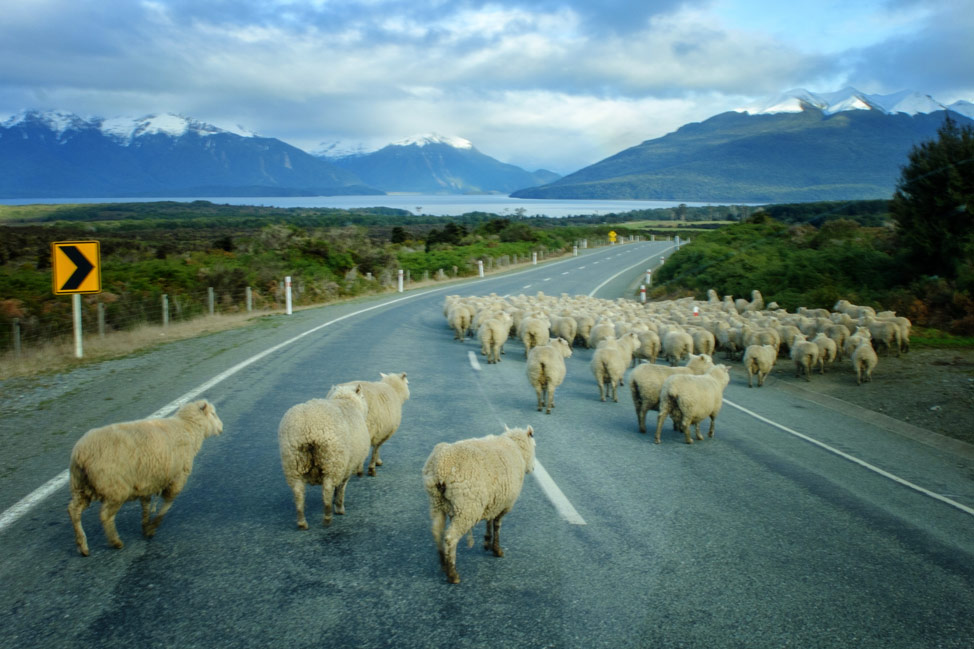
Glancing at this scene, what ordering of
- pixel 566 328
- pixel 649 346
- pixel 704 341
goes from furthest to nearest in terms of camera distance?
1. pixel 566 328
2. pixel 704 341
3. pixel 649 346

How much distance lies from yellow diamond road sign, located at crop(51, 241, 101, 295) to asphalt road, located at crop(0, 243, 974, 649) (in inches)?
200

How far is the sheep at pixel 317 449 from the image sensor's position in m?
5.10

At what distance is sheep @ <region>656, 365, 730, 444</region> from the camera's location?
28.0 feet

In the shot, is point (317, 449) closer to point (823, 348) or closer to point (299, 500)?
point (299, 500)

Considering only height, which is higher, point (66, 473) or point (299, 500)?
point (299, 500)

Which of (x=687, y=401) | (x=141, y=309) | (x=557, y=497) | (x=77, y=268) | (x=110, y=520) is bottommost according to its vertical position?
(x=141, y=309)

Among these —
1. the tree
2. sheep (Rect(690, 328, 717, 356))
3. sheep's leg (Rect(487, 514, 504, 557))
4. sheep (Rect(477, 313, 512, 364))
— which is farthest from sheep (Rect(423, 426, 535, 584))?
the tree

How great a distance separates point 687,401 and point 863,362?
24.1 ft

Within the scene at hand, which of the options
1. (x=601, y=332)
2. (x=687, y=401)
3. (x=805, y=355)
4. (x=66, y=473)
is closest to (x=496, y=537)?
(x=66, y=473)

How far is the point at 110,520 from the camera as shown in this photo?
185 inches

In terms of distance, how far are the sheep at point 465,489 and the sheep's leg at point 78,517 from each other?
2.33 metres

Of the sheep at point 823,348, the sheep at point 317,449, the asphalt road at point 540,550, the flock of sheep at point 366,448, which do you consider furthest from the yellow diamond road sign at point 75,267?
the sheep at point 823,348

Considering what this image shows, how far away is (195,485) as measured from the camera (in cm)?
611

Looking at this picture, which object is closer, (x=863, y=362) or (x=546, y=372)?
(x=546, y=372)
